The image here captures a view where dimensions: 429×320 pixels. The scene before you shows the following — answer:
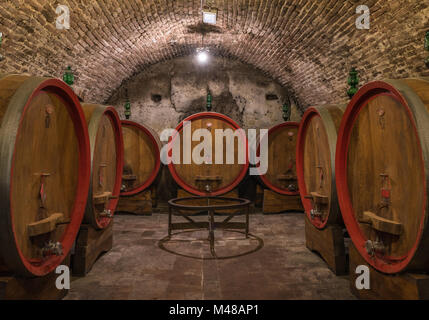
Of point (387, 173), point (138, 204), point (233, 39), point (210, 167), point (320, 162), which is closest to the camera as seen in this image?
point (387, 173)

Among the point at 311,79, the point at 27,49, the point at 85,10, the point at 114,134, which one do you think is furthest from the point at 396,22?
the point at 27,49

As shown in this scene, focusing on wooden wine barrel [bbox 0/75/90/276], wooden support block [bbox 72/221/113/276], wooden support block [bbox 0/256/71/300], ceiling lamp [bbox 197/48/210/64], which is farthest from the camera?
ceiling lamp [bbox 197/48/210/64]

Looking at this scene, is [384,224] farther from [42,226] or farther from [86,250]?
[86,250]

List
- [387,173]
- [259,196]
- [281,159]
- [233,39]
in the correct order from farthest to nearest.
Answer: [233,39] → [259,196] → [281,159] → [387,173]

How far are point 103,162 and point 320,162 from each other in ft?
6.99

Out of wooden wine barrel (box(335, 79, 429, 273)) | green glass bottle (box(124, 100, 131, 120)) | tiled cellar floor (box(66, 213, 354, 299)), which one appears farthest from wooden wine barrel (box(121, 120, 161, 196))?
wooden wine barrel (box(335, 79, 429, 273))

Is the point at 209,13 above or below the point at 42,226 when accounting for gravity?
above

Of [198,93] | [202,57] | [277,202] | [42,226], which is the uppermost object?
[202,57]

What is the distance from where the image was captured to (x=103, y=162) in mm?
2922

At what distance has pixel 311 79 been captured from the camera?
5.76 m

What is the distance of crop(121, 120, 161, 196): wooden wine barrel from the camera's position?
494 cm

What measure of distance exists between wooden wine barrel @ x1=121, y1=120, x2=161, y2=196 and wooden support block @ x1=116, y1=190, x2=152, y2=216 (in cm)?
11

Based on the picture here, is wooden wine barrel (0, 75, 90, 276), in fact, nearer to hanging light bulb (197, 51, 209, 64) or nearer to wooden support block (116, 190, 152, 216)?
wooden support block (116, 190, 152, 216)

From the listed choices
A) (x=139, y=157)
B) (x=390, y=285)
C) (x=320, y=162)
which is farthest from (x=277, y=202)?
(x=390, y=285)
